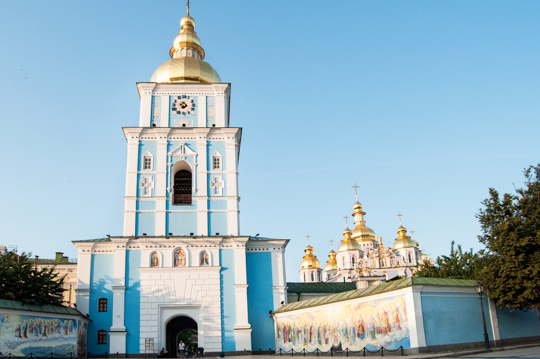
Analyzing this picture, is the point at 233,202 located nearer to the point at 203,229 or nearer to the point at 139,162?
the point at 203,229

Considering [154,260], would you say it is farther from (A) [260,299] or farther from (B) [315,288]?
(B) [315,288]

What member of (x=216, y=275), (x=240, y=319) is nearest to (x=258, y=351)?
(x=240, y=319)

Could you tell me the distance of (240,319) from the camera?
25.0 meters

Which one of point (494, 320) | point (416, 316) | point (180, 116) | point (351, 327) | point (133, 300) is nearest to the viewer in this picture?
point (416, 316)

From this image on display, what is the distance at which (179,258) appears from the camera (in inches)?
1013

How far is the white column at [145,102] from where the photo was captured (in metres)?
28.7

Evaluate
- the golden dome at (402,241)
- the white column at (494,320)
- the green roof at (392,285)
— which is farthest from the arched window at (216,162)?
the golden dome at (402,241)

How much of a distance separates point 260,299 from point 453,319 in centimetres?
1089

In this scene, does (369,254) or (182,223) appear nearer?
(182,223)

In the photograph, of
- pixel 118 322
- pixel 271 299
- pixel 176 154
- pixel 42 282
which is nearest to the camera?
pixel 42 282

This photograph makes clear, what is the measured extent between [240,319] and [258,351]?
199cm

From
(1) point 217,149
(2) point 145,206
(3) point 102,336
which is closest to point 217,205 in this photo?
(1) point 217,149

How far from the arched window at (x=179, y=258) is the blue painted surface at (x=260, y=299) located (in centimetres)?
353

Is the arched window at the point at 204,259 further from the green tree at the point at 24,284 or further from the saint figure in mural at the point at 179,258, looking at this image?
the green tree at the point at 24,284
